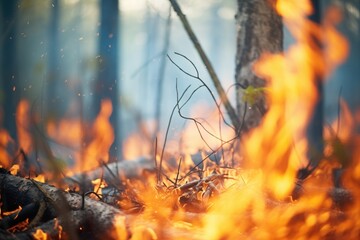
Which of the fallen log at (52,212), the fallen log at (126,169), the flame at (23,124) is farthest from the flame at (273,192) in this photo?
the flame at (23,124)

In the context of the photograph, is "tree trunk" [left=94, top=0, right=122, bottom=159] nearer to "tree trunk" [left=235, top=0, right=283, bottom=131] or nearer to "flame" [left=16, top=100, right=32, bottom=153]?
"flame" [left=16, top=100, right=32, bottom=153]

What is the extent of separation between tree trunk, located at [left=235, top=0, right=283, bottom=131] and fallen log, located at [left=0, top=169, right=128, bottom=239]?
2.99 meters

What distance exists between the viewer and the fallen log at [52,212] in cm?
286

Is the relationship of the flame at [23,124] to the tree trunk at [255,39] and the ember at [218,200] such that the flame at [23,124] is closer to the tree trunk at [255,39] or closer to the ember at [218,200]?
the ember at [218,200]

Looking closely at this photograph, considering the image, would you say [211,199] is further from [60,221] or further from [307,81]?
[307,81]

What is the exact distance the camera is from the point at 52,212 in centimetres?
325

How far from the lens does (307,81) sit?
820 cm

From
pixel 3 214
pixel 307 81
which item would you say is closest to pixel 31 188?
pixel 3 214

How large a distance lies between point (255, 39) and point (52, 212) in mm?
3630

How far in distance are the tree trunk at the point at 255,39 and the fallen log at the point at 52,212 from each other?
299 cm

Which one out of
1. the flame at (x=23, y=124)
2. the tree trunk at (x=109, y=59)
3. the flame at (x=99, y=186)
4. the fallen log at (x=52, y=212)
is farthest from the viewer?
the tree trunk at (x=109, y=59)

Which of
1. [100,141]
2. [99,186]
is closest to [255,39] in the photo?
[99,186]

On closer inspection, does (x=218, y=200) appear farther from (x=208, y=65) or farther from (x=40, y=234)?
(x=208, y=65)

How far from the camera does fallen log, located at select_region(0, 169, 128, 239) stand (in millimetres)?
2863
